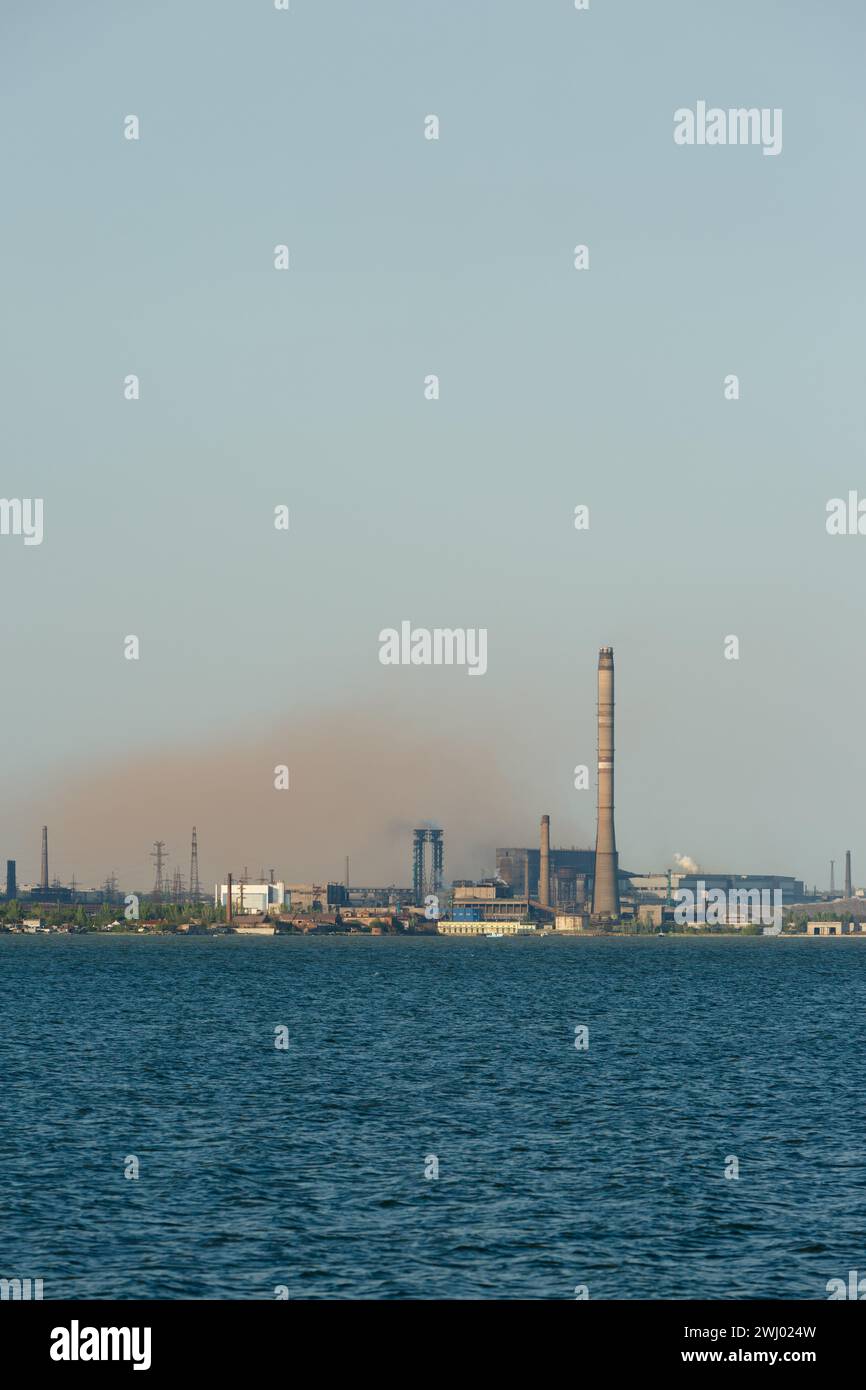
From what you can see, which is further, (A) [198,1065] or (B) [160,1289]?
(A) [198,1065]

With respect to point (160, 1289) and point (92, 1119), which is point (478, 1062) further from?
point (160, 1289)

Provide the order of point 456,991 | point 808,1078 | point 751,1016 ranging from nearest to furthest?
point 808,1078
point 751,1016
point 456,991
